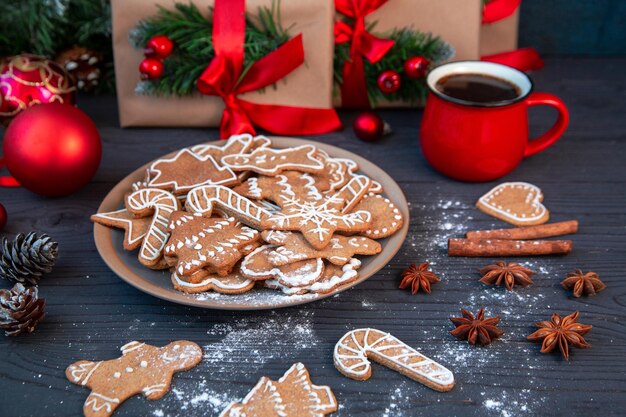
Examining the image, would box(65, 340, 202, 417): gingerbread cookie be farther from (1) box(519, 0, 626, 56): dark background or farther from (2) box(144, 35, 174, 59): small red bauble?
(1) box(519, 0, 626, 56): dark background

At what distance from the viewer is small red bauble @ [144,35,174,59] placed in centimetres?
140

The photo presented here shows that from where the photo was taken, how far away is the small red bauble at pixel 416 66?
147 centimetres

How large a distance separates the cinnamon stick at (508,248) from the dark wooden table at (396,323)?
0.7 inches

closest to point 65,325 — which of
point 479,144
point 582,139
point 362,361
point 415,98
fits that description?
point 362,361

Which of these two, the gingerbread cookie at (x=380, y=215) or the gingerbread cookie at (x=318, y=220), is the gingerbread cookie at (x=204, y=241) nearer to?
the gingerbread cookie at (x=318, y=220)

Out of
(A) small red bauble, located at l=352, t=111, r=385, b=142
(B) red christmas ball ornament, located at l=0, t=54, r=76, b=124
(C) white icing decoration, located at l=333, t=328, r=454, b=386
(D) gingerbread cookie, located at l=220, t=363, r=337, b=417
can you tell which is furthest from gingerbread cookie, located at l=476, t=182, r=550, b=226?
(B) red christmas ball ornament, located at l=0, t=54, r=76, b=124

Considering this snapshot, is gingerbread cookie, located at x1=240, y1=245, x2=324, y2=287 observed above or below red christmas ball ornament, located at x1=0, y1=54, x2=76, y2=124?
below

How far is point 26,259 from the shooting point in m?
1.09

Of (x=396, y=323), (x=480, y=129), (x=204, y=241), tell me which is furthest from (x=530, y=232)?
(x=204, y=241)

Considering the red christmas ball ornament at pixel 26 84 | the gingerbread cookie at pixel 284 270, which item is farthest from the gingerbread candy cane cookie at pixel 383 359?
the red christmas ball ornament at pixel 26 84

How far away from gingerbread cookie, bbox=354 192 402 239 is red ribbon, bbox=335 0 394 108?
398mm

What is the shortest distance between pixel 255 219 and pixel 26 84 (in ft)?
2.19

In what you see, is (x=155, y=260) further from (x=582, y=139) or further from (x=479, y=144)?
(x=582, y=139)

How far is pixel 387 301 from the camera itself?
1070 mm
